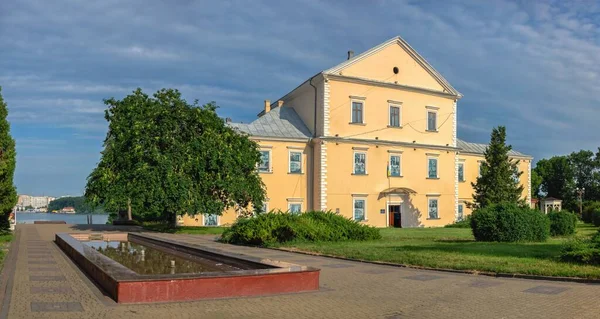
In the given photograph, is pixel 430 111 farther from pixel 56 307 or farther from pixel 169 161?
pixel 56 307

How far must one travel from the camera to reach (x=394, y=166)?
43688 mm

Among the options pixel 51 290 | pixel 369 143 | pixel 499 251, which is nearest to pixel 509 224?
pixel 499 251

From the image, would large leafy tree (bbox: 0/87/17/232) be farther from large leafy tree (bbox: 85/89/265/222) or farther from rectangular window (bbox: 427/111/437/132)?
rectangular window (bbox: 427/111/437/132)

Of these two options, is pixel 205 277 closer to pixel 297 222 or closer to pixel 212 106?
pixel 297 222

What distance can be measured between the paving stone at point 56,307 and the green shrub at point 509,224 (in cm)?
1716

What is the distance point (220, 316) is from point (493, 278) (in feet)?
24.0

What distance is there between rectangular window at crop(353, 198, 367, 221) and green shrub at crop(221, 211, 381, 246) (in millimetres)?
17236

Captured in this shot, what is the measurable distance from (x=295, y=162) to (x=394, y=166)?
27.8 feet

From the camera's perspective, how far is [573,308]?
909 centimetres

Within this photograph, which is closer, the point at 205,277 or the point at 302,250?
the point at 205,277

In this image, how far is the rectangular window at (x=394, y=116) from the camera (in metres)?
43.7

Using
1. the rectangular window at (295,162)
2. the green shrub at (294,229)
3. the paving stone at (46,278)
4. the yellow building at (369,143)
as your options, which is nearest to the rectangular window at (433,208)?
the yellow building at (369,143)

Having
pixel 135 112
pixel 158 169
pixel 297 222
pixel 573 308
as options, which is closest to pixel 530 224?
pixel 297 222

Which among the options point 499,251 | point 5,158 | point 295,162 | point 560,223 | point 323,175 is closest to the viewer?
point 499,251
